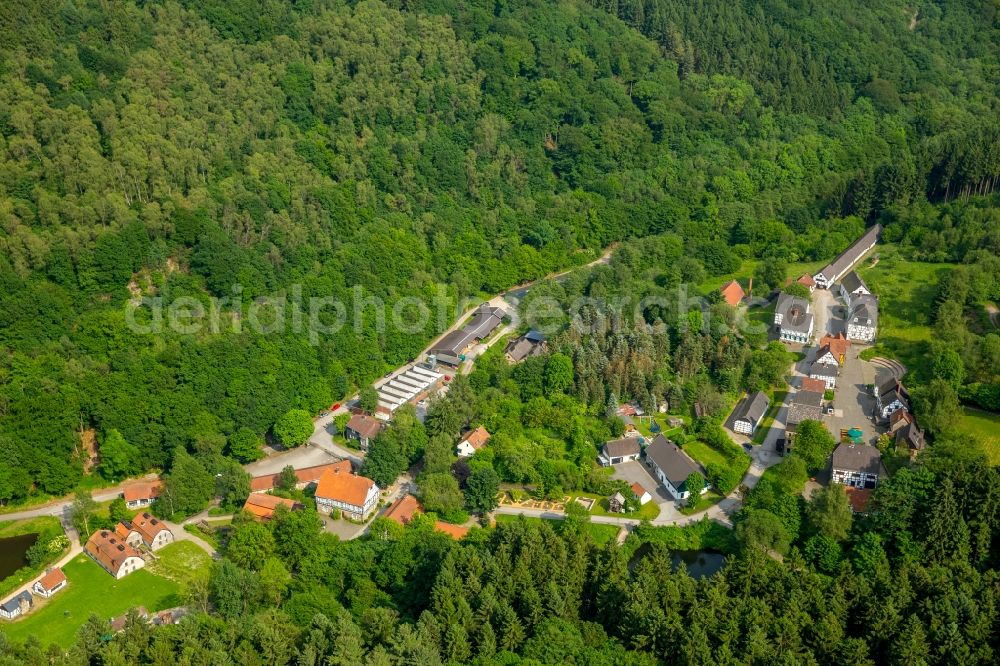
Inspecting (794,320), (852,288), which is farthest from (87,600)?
(852,288)

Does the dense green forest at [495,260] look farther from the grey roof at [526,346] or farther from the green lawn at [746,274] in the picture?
the grey roof at [526,346]

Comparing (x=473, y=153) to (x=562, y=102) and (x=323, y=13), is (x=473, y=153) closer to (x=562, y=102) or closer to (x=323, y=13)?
(x=562, y=102)

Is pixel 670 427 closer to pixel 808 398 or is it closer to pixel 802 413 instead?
pixel 802 413

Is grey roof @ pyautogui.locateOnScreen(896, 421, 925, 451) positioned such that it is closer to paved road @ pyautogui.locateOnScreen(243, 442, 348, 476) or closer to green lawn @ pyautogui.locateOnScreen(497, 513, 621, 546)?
green lawn @ pyautogui.locateOnScreen(497, 513, 621, 546)

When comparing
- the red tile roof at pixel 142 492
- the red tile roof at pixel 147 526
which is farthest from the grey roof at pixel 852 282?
the red tile roof at pixel 147 526

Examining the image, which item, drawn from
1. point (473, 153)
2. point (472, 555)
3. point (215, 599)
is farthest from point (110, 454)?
point (473, 153)

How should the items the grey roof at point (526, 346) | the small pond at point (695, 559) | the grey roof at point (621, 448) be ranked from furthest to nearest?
the grey roof at point (526, 346) → the grey roof at point (621, 448) → the small pond at point (695, 559)
